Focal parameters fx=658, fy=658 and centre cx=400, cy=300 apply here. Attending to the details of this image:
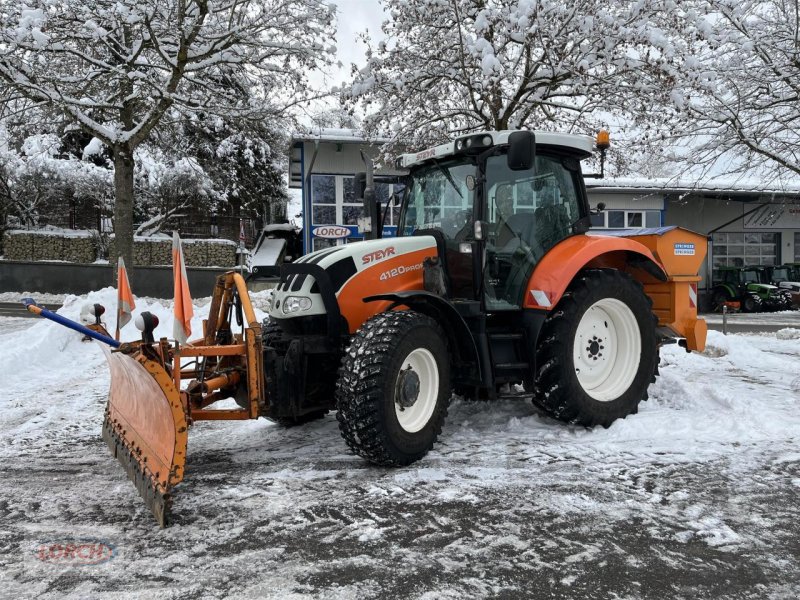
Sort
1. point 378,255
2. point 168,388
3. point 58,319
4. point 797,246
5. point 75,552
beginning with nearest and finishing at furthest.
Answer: point 75,552 → point 168,388 → point 58,319 → point 378,255 → point 797,246

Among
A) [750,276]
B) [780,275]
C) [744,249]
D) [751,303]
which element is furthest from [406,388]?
[744,249]

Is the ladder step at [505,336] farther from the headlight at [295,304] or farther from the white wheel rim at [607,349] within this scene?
the headlight at [295,304]

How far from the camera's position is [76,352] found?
953 cm

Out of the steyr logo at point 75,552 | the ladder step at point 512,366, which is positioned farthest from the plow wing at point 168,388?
the ladder step at point 512,366

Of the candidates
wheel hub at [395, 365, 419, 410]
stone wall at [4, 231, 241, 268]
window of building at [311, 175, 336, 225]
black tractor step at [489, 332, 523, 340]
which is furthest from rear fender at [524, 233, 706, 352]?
stone wall at [4, 231, 241, 268]

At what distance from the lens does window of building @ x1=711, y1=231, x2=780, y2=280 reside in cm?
2681

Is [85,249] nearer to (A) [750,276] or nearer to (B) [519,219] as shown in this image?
(B) [519,219]

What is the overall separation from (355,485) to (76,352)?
23.4ft

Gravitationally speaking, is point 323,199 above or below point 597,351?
above

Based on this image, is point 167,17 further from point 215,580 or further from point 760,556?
point 760,556

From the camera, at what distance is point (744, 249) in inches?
1071

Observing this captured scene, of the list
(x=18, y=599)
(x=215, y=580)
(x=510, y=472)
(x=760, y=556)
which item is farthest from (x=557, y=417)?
(x=18, y=599)

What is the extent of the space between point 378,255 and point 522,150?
4.01ft

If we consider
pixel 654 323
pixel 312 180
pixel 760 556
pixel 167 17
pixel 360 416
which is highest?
pixel 167 17
